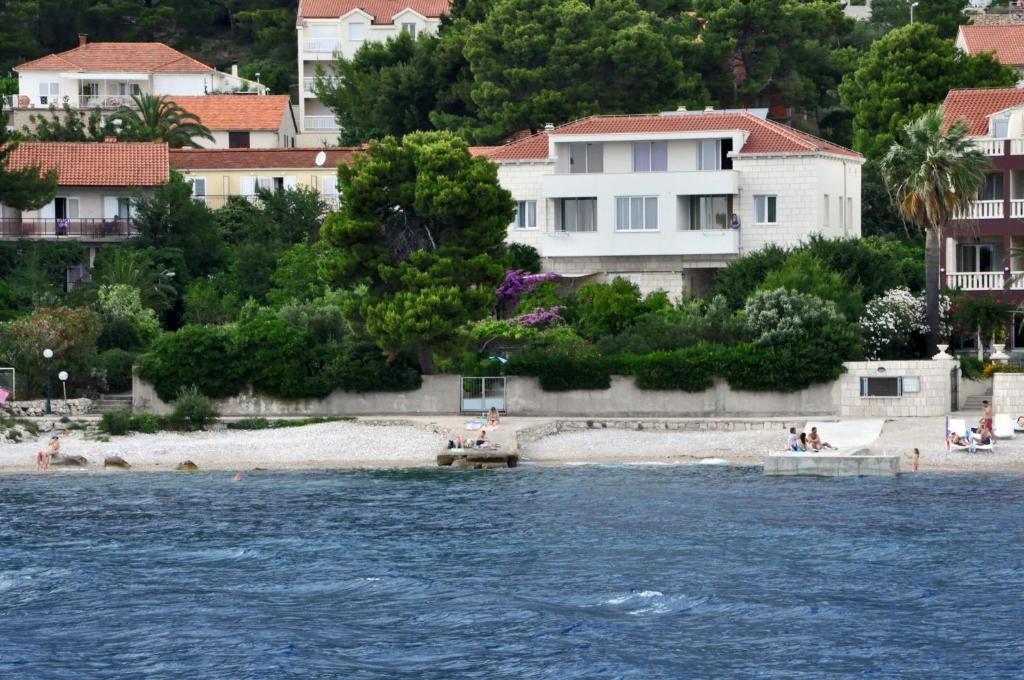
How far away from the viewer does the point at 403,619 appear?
3775 cm

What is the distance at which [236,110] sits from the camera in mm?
104750

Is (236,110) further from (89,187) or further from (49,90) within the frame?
(89,187)

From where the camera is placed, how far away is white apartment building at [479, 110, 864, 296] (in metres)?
73.9

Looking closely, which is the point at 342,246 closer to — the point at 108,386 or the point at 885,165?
the point at 108,386

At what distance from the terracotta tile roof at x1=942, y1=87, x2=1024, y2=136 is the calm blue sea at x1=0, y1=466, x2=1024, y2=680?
82.8 ft

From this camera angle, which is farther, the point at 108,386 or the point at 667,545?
the point at 108,386

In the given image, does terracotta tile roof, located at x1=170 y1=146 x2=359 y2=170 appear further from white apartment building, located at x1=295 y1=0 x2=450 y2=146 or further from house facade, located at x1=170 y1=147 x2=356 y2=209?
white apartment building, located at x1=295 y1=0 x2=450 y2=146

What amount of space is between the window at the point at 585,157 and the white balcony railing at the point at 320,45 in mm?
44858

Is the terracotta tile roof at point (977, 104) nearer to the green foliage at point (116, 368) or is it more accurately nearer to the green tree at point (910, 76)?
the green tree at point (910, 76)

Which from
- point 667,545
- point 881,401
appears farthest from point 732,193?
point 667,545

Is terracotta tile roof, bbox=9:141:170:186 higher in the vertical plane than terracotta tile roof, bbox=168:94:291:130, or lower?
lower

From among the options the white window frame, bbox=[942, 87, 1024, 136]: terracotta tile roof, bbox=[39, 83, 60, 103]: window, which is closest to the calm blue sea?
the white window frame

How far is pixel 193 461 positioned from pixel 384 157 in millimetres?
12973

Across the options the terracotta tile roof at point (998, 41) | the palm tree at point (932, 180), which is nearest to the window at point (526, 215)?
the palm tree at point (932, 180)
